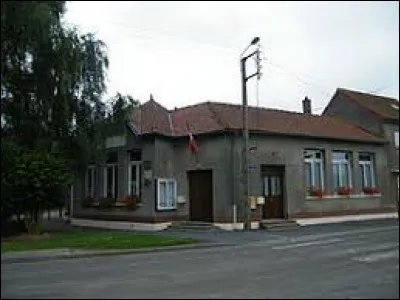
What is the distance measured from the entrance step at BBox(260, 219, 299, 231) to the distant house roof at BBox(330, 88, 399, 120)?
37.6 ft

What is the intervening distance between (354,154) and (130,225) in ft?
43.1

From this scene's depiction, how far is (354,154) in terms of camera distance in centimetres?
3416

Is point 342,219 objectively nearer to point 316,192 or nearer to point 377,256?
point 316,192

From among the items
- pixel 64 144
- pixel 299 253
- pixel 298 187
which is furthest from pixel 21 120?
pixel 298 187

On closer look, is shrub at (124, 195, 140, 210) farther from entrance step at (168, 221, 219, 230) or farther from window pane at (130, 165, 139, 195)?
entrance step at (168, 221, 219, 230)

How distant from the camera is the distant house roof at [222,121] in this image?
97.0ft

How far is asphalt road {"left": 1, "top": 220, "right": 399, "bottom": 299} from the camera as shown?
34.7ft

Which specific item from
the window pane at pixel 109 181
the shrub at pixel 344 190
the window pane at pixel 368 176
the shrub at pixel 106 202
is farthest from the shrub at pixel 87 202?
the window pane at pixel 368 176

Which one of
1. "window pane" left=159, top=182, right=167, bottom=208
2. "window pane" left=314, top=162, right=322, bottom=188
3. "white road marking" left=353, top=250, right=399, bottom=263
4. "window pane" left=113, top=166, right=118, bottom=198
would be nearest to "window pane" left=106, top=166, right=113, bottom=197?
"window pane" left=113, top=166, right=118, bottom=198

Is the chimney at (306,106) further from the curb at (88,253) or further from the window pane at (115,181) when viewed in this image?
the curb at (88,253)

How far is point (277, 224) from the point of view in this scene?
1117 inches

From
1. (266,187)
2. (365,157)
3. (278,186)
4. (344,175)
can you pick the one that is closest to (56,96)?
(266,187)

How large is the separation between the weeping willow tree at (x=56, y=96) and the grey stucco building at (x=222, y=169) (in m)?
3.87

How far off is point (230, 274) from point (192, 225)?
49.4 ft
